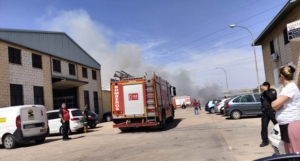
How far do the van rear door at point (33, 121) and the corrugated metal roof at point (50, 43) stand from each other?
25.5 feet

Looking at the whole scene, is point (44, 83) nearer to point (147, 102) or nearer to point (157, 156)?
point (147, 102)

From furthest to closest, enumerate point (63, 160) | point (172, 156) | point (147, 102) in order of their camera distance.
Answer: point (147, 102) < point (63, 160) < point (172, 156)

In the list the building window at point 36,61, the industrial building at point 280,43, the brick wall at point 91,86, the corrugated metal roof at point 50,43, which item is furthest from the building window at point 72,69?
the industrial building at point 280,43

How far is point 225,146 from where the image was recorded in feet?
27.8

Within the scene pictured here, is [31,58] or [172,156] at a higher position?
[31,58]

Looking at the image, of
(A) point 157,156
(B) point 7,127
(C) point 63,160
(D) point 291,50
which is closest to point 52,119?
(B) point 7,127

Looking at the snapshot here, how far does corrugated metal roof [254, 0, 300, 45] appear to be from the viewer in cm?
1478

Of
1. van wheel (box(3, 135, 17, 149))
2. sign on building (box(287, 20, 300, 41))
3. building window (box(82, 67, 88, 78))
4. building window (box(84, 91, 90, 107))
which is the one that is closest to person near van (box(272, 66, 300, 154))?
sign on building (box(287, 20, 300, 41))

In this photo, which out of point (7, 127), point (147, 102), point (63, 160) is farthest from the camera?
point (147, 102)

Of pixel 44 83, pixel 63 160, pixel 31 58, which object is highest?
pixel 31 58

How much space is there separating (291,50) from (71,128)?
1386cm

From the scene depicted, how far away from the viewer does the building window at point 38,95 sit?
20986 mm

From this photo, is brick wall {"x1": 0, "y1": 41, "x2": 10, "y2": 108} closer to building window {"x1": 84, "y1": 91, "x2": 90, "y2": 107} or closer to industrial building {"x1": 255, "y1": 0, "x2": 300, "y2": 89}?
building window {"x1": 84, "y1": 91, "x2": 90, "y2": 107}

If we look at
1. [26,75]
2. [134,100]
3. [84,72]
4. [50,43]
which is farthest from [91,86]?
[134,100]
